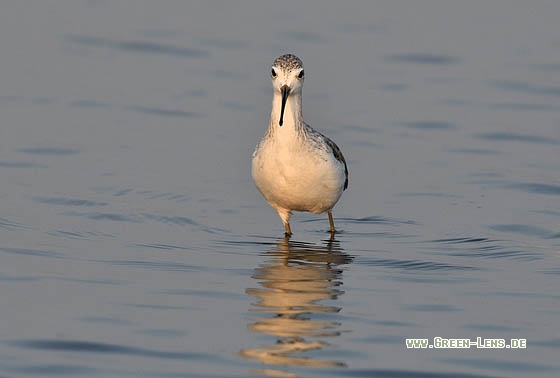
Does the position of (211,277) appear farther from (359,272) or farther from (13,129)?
(13,129)

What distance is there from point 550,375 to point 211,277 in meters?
3.58

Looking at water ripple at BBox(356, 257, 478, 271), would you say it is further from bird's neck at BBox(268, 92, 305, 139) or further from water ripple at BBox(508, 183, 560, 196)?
water ripple at BBox(508, 183, 560, 196)

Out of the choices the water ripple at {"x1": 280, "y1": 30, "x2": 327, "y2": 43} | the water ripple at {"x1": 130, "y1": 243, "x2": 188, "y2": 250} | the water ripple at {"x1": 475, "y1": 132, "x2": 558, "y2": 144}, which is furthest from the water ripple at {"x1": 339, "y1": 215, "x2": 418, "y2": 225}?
the water ripple at {"x1": 280, "y1": 30, "x2": 327, "y2": 43}

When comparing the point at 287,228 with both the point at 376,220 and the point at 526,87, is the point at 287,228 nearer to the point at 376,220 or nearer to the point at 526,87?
the point at 376,220

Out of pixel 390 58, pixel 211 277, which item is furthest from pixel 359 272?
pixel 390 58

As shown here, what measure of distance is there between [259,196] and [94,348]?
6.54m

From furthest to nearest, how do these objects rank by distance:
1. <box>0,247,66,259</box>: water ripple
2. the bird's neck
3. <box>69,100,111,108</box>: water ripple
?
<box>69,100,111,108</box>: water ripple < the bird's neck < <box>0,247,66,259</box>: water ripple

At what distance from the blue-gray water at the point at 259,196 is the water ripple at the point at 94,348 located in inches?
0.9

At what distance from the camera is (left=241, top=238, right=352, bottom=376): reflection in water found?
915cm

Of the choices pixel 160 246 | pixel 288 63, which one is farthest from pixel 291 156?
pixel 160 246

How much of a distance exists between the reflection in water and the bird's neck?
3.90 ft

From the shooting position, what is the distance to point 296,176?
12742 millimetres

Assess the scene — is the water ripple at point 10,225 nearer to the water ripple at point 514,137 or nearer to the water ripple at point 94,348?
the water ripple at point 94,348

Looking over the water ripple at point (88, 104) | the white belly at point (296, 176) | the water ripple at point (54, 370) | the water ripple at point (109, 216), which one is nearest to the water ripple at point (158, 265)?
the white belly at point (296, 176)
